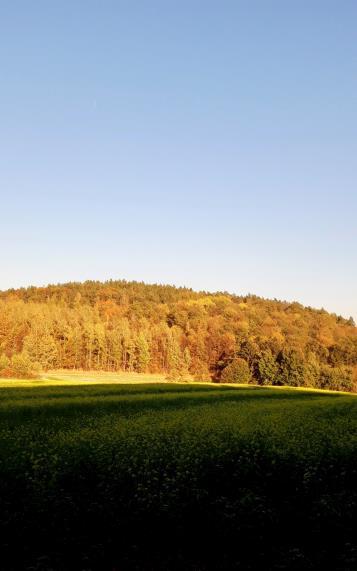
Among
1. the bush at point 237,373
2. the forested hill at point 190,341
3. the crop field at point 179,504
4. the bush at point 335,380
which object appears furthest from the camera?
the forested hill at point 190,341

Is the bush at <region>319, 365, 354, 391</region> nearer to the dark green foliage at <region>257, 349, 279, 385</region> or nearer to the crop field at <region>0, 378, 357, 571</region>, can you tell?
the dark green foliage at <region>257, 349, 279, 385</region>

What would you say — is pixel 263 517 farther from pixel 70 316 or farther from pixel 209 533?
pixel 70 316

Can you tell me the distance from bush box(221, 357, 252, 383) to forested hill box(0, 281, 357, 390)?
0.22 m

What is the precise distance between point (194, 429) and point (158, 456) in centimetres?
401

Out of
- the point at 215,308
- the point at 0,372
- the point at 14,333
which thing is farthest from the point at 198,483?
the point at 215,308

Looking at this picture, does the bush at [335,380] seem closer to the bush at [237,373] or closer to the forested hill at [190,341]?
the forested hill at [190,341]

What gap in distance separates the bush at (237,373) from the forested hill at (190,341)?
0.22 meters

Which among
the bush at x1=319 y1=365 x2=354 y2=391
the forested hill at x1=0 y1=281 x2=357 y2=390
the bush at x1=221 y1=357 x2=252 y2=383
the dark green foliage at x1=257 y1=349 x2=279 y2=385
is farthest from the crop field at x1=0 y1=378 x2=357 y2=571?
the bush at x1=319 y1=365 x2=354 y2=391

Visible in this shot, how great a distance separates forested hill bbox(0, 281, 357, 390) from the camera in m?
109

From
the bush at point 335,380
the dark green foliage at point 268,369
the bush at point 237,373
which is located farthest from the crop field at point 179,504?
the bush at point 335,380

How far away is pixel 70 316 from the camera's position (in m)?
132

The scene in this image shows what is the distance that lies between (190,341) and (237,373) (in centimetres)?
2778

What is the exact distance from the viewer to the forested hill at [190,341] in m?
109

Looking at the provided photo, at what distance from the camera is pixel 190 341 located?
133 metres
